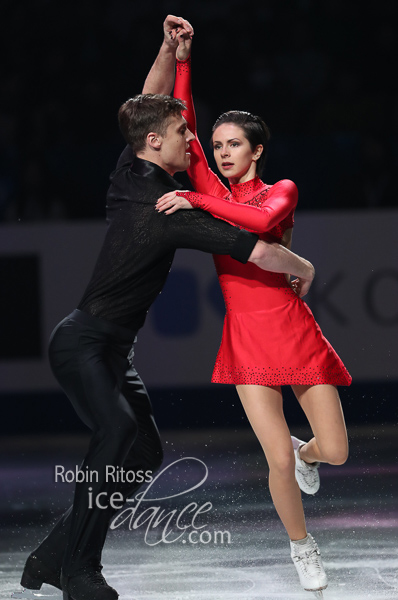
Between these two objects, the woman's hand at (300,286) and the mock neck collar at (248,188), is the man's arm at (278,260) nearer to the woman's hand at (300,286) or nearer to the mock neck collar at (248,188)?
the woman's hand at (300,286)

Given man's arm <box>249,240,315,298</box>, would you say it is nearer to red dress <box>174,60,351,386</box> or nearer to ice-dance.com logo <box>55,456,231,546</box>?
red dress <box>174,60,351,386</box>

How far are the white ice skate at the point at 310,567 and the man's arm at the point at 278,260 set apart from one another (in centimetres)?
96

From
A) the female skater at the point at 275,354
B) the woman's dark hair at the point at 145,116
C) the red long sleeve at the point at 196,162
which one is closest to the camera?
the woman's dark hair at the point at 145,116

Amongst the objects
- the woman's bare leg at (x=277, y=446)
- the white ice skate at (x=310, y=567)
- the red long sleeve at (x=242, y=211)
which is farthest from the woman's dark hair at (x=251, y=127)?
the white ice skate at (x=310, y=567)

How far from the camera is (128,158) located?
3375 mm

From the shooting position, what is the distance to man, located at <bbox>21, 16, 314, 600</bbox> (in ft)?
9.84

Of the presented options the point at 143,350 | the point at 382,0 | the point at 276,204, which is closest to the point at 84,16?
the point at 382,0

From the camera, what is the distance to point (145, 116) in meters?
3.22

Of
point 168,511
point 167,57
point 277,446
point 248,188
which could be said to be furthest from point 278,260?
point 168,511

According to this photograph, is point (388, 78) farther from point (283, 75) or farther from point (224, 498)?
point (224, 498)

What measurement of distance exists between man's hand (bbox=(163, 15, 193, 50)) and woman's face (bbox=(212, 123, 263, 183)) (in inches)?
16.0

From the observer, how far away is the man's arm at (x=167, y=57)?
3586 mm

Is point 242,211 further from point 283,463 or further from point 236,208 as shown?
point 283,463

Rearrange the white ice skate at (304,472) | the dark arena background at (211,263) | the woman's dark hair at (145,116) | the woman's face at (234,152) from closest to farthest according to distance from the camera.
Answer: the woman's dark hair at (145,116)
the woman's face at (234,152)
the white ice skate at (304,472)
the dark arena background at (211,263)
